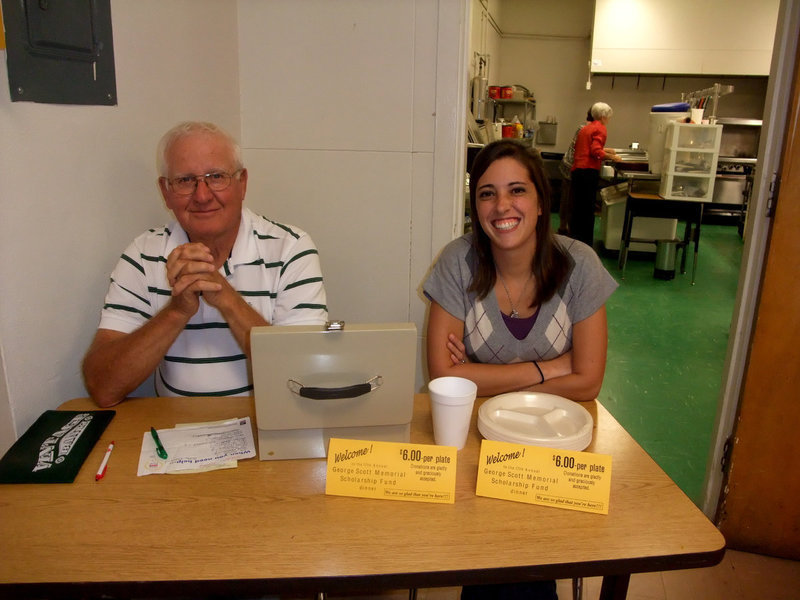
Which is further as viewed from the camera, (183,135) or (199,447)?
(183,135)

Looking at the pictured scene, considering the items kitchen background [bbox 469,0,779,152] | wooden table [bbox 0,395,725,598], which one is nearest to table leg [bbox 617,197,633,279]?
kitchen background [bbox 469,0,779,152]

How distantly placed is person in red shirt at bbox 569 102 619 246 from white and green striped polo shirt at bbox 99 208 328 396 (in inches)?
193

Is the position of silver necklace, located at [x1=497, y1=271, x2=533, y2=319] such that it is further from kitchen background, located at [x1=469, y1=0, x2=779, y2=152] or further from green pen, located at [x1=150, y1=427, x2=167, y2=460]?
kitchen background, located at [x1=469, y1=0, x2=779, y2=152]

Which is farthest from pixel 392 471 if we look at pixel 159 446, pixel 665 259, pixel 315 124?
pixel 665 259

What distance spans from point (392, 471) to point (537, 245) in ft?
2.81

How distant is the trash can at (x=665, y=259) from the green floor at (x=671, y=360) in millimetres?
81

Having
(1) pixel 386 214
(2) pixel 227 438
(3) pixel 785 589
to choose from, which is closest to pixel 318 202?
(1) pixel 386 214

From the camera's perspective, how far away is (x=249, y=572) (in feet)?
2.38

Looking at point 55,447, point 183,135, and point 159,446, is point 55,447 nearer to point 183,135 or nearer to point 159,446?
point 159,446

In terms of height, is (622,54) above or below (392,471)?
above

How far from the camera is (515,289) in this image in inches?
60.4

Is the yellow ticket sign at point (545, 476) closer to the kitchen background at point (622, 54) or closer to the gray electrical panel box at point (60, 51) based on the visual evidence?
the gray electrical panel box at point (60, 51)

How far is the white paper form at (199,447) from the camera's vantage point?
96cm

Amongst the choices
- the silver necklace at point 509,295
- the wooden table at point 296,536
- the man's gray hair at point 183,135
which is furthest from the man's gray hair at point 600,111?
the wooden table at point 296,536
